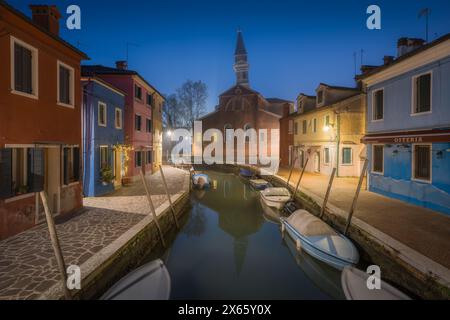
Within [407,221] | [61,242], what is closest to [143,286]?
[61,242]

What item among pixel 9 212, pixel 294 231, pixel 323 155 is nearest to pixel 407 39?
pixel 323 155

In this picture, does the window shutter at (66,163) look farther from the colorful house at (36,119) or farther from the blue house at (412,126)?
the blue house at (412,126)

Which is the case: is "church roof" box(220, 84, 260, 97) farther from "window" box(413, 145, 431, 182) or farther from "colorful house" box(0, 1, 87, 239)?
"colorful house" box(0, 1, 87, 239)

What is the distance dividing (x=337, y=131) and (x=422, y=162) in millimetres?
10509

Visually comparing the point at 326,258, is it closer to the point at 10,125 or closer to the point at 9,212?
the point at 9,212

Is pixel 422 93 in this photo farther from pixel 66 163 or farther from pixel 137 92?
pixel 137 92

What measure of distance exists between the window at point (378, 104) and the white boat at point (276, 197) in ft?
21.9

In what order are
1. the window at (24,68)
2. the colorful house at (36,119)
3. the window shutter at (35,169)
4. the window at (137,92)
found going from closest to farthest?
1. the colorful house at (36,119)
2. the window at (24,68)
3. the window shutter at (35,169)
4. the window at (137,92)

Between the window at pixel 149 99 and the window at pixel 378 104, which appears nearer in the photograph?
the window at pixel 378 104

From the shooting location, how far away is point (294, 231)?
10.5 m

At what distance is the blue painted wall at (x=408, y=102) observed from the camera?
10.5 metres

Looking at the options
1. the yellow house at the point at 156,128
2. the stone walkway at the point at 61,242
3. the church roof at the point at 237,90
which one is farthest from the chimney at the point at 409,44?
the church roof at the point at 237,90

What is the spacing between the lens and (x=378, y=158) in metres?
15.2

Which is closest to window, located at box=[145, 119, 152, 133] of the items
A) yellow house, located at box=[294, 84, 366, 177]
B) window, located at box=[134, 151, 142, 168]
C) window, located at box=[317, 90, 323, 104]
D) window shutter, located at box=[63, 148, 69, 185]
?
window, located at box=[134, 151, 142, 168]
